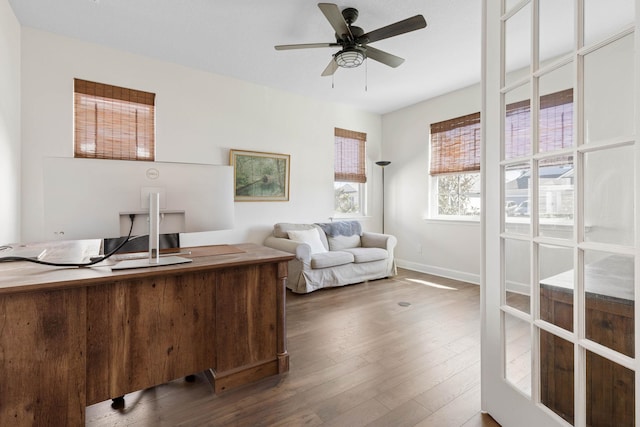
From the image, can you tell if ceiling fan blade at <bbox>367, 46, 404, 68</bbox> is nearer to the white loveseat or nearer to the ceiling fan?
the ceiling fan

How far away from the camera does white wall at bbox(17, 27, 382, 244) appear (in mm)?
2895

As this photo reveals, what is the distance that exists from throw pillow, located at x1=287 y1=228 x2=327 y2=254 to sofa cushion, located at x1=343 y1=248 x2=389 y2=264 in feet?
1.49

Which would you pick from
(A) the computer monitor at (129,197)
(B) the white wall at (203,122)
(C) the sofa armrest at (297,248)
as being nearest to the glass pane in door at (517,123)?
(A) the computer monitor at (129,197)

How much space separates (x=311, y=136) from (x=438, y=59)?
2066mm

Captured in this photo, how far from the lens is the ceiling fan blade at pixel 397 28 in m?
2.18

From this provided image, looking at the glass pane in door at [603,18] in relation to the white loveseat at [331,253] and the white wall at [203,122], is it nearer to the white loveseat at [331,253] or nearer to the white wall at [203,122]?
the white loveseat at [331,253]

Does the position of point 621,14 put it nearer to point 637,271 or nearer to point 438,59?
point 637,271

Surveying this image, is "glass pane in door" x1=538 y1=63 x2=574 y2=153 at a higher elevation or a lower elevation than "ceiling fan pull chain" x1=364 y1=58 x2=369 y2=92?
lower

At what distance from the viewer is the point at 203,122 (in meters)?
3.80

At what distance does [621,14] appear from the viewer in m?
0.94

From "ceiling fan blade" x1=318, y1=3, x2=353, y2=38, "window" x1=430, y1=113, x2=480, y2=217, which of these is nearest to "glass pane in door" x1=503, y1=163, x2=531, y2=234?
"ceiling fan blade" x1=318, y1=3, x2=353, y2=38

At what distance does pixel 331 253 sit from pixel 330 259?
0.18 meters

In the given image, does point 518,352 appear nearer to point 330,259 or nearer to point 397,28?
point 397,28

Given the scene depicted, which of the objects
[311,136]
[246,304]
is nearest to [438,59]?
[311,136]
